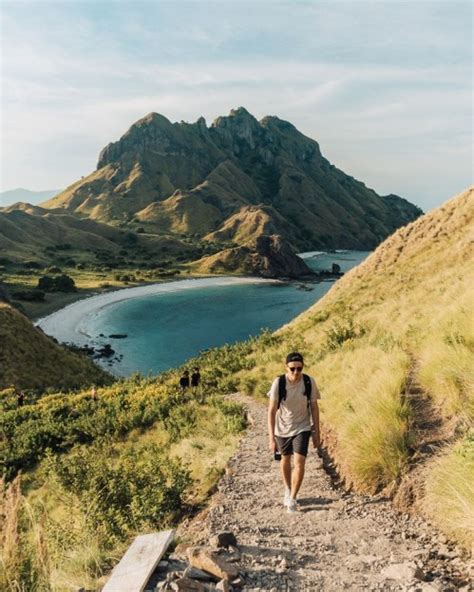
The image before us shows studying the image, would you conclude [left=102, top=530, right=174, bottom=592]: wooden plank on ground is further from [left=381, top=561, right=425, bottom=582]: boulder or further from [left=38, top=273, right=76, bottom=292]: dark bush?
[left=38, top=273, right=76, bottom=292]: dark bush

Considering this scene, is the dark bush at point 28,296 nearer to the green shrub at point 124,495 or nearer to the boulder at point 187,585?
the green shrub at point 124,495

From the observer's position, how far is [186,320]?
91.2 m

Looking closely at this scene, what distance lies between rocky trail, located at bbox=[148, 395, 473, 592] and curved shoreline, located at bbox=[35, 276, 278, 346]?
226ft

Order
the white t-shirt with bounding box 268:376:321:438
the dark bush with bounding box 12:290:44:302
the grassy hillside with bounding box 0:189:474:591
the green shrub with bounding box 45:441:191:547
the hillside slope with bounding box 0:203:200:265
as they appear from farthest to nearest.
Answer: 1. the hillside slope with bounding box 0:203:200:265
2. the dark bush with bounding box 12:290:44:302
3. the green shrub with bounding box 45:441:191:547
4. the white t-shirt with bounding box 268:376:321:438
5. the grassy hillside with bounding box 0:189:474:591

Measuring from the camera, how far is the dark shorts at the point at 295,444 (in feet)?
22.7

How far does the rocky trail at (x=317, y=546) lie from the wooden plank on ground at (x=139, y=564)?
146mm

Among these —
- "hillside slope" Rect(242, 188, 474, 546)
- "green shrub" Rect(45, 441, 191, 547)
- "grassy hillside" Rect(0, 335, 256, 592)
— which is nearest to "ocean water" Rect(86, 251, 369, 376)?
"grassy hillside" Rect(0, 335, 256, 592)

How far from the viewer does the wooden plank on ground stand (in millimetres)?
4383

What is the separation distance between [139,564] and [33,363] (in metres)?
38.3

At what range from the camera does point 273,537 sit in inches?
228

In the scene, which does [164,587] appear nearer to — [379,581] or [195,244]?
[379,581]

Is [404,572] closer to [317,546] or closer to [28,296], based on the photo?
[317,546]

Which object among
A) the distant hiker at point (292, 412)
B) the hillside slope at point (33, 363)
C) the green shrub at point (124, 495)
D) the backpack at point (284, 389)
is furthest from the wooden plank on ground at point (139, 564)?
the hillside slope at point (33, 363)

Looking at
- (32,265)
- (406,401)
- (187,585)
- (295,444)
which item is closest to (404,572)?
(187,585)
